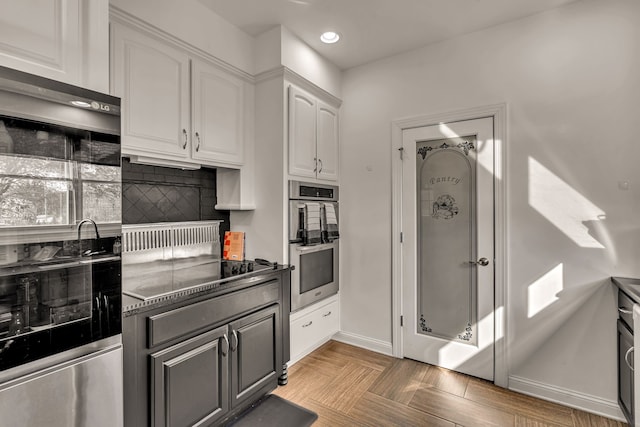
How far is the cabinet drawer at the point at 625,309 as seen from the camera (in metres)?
1.84

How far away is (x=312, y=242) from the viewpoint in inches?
105

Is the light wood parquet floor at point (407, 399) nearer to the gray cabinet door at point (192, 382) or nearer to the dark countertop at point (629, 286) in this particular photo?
the gray cabinet door at point (192, 382)

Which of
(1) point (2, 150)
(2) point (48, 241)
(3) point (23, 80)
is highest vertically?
(3) point (23, 80)

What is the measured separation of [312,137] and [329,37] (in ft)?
2.73

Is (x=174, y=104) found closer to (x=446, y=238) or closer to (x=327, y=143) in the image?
(x=327, y=143)

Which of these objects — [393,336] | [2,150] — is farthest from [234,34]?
[393,336]

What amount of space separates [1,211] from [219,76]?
171cm

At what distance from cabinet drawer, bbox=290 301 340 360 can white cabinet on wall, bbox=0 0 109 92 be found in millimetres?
2118

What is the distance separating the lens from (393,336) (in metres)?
2.94

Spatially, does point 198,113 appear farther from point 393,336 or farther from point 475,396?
point 475,396

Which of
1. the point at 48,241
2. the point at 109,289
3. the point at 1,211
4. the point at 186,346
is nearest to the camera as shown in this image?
the point at 1,211

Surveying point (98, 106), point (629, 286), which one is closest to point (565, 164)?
point (629, 286)

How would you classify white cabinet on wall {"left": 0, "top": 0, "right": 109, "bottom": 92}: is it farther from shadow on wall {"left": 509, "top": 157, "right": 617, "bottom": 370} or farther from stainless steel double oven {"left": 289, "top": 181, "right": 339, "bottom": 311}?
shadow on wall {"left": 509, "top": 157, "right": 617, "bottom": 370}

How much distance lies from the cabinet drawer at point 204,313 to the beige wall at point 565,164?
192cm
